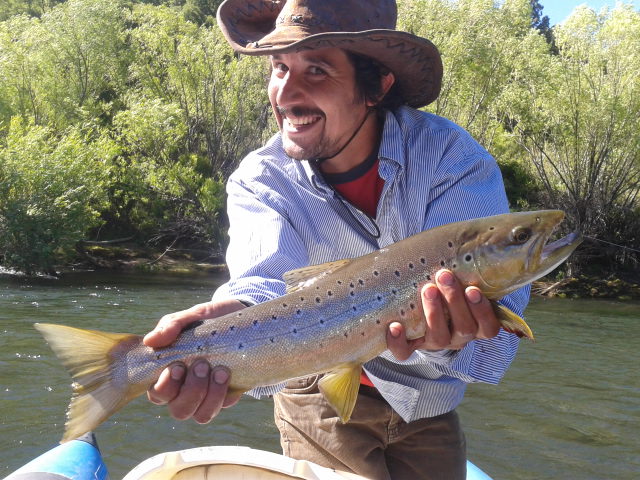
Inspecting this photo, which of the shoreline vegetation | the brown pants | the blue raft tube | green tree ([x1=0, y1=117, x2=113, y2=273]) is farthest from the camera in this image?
the shoreline vegetation

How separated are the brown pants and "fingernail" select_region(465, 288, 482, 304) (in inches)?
44.7

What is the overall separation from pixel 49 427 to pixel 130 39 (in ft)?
99.6

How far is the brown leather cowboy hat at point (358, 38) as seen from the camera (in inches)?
124

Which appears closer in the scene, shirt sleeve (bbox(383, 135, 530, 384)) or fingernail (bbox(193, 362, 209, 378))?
fingernail (bbox(193, 362, 209, 378))

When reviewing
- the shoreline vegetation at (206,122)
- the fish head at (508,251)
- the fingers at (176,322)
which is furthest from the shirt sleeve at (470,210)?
the shoreline vegetation at (206,122)

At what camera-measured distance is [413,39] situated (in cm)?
328

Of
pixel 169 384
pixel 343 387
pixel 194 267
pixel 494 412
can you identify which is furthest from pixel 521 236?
pixel 194 267

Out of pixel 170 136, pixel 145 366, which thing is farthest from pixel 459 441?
pixel 170 136

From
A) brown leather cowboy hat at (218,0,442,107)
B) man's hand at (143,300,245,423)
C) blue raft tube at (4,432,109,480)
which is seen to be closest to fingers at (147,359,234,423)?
man's hand at (143,300,245,423)

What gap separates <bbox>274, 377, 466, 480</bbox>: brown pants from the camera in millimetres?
3352

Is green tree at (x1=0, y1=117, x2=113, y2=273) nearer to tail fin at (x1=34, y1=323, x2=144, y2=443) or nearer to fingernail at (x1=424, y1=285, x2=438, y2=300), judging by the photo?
tail fin at (x1=34, y1=323, x2=144, y2=443)

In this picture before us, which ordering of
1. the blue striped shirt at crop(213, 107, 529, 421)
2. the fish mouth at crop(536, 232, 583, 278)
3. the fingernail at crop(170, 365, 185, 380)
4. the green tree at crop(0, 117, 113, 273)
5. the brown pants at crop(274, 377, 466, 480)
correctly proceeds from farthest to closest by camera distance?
the green tree at crop(0, 117, 113, 273), the brown pants at crop(274, 377, 466, 480), the blue striped shirt at crop(213, 107, 529, 421), the fingernail at crop(170, 365, 185, 380), the fish mouth at crop(536, 232, 583, 278)

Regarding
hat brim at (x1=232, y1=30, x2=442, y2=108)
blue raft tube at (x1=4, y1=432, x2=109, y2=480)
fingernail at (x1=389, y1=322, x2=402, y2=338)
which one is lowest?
blue raft tube at (x1=4, y1=432, x2=109, y2=480)

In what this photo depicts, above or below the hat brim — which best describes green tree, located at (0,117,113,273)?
below
